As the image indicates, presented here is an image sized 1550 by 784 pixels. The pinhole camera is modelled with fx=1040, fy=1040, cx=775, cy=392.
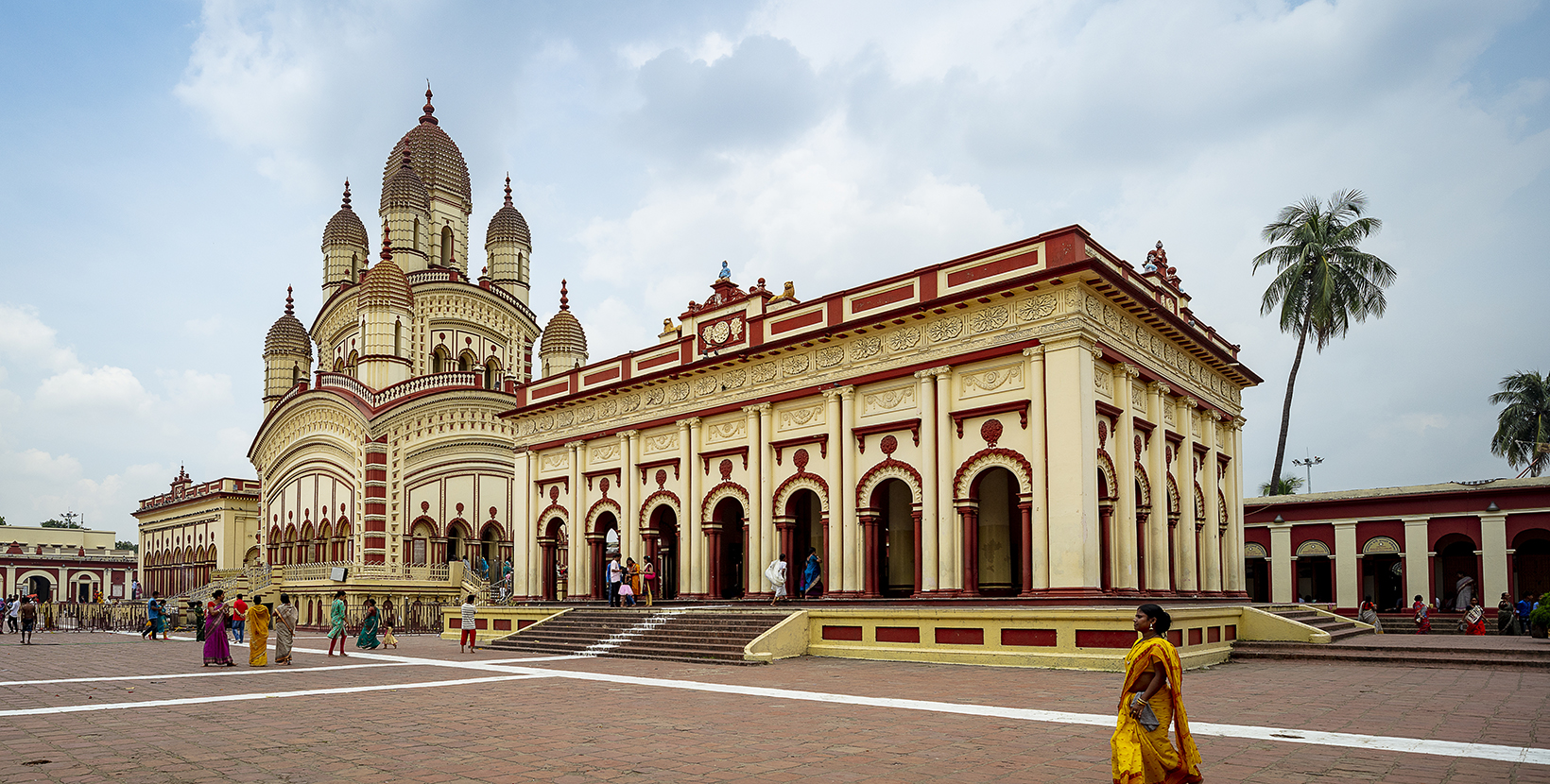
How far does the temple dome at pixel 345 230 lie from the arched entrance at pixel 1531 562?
154 ft

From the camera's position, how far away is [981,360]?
62.5 feet

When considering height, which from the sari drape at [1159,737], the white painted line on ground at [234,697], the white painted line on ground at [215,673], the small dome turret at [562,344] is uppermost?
the small dome turret at [562,344]

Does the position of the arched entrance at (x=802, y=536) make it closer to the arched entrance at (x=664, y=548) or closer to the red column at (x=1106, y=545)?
the arched entrance at (x=664, y=548)

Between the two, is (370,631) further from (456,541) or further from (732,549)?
(456,541)

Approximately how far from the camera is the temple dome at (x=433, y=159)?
4753cm

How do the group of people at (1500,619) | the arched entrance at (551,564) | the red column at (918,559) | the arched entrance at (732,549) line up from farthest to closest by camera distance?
the arched entrance at (551,564) → the arched entrance at (732,549) → the group of people at (1500,619) → the red column at (918,559)

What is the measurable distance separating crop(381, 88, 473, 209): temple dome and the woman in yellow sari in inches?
1787

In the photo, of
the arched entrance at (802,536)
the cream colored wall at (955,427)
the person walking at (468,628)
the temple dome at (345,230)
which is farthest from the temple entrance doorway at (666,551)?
the temple dome at (345,230)

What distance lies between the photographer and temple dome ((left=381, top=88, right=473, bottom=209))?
47.5 metres

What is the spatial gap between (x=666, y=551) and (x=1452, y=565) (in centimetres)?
2224

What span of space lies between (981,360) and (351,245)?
3953cm

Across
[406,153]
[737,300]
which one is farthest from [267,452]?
[737,300]

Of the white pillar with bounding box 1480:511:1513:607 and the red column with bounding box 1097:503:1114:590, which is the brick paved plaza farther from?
the white pillar with bounding box 1480:511:1513:607

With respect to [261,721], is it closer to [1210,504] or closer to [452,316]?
[1210,504]
